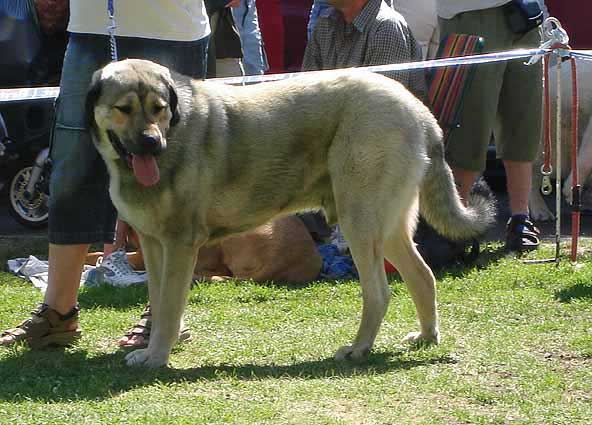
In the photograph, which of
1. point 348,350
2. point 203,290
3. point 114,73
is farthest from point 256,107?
point 203,290

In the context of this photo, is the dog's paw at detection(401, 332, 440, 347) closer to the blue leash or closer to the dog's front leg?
the dog's front leg

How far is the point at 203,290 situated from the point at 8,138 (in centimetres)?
267

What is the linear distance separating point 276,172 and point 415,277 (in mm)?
846

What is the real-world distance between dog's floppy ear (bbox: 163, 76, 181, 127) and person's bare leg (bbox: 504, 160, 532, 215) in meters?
3.40

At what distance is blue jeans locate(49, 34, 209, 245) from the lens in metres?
5.04

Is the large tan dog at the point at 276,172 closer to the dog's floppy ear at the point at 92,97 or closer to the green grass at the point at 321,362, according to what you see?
the dog's floppy ear at the point at 92,97

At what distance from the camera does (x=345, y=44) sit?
714cm

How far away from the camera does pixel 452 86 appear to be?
23.0 ft

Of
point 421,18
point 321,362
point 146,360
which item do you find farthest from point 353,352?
point 421,18

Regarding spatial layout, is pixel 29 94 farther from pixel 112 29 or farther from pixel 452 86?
pixel 452 86

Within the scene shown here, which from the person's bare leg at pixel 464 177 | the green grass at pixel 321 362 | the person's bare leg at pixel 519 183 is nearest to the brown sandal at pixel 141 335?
the green grass at pixel 321 362

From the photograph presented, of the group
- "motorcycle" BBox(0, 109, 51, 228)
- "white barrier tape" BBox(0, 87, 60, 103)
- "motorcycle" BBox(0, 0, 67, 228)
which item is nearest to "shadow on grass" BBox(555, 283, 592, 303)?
"white barrier tape" BBox(0, 87, 60, 103)

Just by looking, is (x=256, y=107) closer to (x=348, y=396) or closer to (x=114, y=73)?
(x=114, y=73)

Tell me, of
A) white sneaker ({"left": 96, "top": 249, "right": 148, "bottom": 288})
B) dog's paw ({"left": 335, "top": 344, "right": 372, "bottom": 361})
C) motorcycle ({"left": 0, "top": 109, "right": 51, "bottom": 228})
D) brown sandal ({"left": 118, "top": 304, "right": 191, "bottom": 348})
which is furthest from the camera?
motorcycle ({"left": 0, "top": 109, "right": 51, "bottom": 228})
